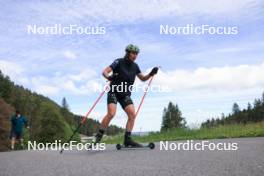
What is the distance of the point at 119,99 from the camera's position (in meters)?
10.3

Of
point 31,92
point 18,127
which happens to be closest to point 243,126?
point 18,127

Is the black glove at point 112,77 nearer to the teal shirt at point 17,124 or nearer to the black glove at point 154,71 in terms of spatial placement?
the black glove at point 154,71

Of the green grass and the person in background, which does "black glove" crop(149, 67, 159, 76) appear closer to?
the green grass

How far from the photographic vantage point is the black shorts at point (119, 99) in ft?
33.2

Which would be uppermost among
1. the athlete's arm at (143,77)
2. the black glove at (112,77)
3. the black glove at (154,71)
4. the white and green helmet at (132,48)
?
the white and green helmet at (132,48)

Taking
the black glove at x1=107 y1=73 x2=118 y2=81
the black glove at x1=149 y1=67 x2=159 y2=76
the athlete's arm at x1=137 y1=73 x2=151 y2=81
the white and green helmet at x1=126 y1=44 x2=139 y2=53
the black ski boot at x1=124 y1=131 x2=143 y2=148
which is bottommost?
the black ski boot at x1=124 y1=131 x2=143 y2=148

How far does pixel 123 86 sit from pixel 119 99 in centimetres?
30

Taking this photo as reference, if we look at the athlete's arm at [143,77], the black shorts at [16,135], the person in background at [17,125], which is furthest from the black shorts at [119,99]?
the black shorts at [16,135]

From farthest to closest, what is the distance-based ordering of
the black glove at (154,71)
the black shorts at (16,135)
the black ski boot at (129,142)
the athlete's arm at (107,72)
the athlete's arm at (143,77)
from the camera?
the black shorts at (16,135) → the athlete's arm at (143,77) → the black glove at (154,71) → the black ski boot at (129,142) → the athlete's arm at (107,72)

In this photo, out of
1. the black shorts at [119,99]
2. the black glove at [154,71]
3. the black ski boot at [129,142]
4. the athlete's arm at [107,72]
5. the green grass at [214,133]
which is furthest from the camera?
the green grass at [214,133]

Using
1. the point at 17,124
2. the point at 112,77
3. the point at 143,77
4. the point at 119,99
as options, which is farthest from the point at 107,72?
the point at 17,124

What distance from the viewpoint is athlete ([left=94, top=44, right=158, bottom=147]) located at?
10078 millimetres

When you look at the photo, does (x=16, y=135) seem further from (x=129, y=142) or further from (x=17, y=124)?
(x=129, y=142)

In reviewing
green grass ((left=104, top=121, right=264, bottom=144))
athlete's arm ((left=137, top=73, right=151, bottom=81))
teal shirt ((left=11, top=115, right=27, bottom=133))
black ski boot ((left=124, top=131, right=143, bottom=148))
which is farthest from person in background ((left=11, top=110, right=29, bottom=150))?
black ski boot ((left=124, top=131, right=143, bottom=148))
